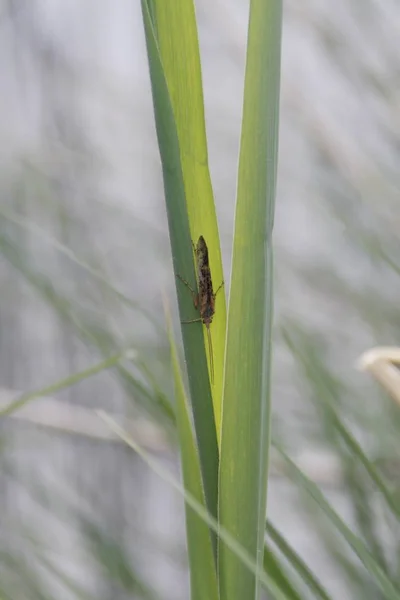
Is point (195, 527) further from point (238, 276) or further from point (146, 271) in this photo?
point (146, 271)

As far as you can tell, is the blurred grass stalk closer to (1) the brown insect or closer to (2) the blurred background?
(1) the brown insect

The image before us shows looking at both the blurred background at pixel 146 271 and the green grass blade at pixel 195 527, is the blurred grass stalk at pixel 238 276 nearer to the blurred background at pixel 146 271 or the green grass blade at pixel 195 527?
the green grass blade at pixel 195 527

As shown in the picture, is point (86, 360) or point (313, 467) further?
point (86, 360)

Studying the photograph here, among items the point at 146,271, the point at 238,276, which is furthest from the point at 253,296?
the point at 146,271

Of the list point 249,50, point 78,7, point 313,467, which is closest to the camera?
point 249,50

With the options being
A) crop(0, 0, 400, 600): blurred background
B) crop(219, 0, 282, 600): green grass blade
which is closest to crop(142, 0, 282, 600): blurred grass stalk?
crop(219, 0, 282, 600): green grass blade

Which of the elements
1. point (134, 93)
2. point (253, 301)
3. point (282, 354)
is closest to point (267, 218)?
point (253, 301)

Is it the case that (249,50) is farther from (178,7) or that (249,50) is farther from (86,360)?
(86,360)

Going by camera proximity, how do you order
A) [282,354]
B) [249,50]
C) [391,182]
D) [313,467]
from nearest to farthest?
[249,50] → [391,182] → [313,467] → [282,354]
